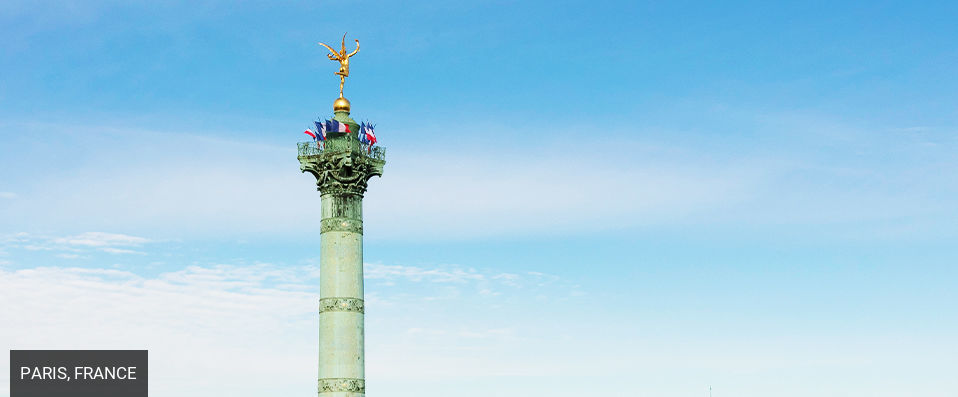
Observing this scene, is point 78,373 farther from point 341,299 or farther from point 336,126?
point 336,126

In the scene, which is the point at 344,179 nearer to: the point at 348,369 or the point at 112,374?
the point at 348,369

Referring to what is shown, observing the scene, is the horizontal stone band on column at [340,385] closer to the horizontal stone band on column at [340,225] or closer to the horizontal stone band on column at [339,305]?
the horizontal stone band on column at [339,305]

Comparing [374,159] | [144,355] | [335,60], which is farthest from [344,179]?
[144,355]

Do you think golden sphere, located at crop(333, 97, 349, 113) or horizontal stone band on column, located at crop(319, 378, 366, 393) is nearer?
horizontal stone band on column, located at crop(319, 378, 366, 393)

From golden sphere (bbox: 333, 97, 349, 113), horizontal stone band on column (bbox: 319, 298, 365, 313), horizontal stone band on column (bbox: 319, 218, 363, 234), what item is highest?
golden sphere (bbox: 333, 97, 349, 113)

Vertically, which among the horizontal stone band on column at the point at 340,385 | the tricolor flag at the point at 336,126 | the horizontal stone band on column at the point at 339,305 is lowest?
the horizontal stone band on column at the point at 340,385

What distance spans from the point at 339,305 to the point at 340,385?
4.84 meters

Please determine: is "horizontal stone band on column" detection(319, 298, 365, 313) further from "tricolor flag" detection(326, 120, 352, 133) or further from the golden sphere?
the golden sphere

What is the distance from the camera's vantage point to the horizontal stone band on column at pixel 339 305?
6669 centimetres

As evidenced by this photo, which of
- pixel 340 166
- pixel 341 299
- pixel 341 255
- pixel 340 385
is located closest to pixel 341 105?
pixel 340 166

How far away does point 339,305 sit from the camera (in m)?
66.7

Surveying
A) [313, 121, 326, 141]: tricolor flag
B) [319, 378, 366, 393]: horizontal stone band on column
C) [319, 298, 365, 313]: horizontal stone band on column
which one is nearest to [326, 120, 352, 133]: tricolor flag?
[313, 121, 326, 141]: tricolor flag

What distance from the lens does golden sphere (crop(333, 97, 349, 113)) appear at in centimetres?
7112

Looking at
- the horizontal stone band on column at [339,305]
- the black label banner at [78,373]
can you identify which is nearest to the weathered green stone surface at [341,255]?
the horizontal stone band on column at [339,305]
